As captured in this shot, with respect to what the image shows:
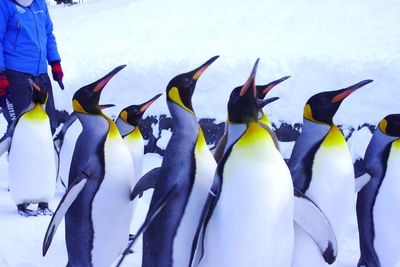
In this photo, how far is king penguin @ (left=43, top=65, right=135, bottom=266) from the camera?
93.3 inches

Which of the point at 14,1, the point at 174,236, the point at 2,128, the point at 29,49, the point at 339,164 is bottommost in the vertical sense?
the point at 2,128

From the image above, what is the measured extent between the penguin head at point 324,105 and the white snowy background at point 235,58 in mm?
979

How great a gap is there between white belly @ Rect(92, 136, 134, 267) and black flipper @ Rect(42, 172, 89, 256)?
0.09 metres

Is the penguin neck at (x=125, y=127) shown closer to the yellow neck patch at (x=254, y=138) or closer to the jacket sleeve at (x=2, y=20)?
the jacket sleeve at (x=2, y=20)

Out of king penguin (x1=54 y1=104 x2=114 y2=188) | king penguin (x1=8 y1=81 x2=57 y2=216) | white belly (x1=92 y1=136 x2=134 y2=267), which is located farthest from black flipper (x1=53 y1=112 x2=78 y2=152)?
white belly (x1=92 y1=136 x2=134 y2=267)

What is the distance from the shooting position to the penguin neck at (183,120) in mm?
2100

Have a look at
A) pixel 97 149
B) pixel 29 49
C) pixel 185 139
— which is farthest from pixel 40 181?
pixel 185 139

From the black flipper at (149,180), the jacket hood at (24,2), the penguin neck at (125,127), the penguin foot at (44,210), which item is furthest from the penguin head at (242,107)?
the jacket hood at (24,2)

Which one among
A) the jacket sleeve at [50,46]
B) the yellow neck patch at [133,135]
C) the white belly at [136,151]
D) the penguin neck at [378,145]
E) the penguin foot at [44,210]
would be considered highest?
the jacket sleeve at [50,46]

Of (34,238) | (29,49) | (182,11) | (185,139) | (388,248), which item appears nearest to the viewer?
(185,139)

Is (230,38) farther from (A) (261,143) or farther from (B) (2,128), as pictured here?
(A) (261,143)

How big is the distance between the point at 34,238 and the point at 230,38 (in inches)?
199

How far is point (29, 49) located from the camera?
13.6 feet

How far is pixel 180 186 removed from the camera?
1997 millimetres
